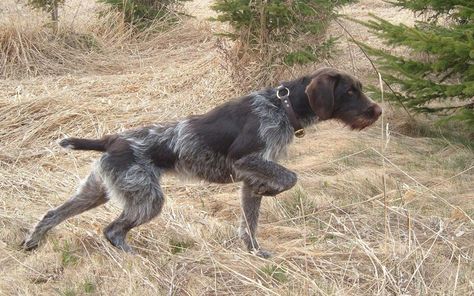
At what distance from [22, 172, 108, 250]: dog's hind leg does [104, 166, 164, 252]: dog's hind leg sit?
0.27 meters

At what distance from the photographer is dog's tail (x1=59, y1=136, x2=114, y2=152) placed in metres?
4.64

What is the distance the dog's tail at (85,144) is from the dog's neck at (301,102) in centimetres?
133

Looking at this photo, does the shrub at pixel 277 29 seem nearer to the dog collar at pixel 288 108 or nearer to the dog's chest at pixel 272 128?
the dog collar at pixel 288 108

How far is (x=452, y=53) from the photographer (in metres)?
6.58

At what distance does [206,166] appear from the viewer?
489 centimetres

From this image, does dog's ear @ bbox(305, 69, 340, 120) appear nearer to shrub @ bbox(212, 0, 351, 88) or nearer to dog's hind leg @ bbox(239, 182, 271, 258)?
dog's hind leg @ bbox(239, 182, 271, 258)

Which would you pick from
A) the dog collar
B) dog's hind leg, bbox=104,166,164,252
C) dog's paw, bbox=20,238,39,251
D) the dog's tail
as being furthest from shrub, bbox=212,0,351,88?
dog's paw, bbox=20,238,39,251

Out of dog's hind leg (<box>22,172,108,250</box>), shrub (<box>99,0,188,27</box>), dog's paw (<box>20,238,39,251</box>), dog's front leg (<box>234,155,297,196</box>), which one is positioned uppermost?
dog's front leg (<box>234,155,297,196</box>)

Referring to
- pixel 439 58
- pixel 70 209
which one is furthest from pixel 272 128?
pixel 439 58

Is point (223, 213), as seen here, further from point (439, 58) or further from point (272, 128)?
point (439, 58)

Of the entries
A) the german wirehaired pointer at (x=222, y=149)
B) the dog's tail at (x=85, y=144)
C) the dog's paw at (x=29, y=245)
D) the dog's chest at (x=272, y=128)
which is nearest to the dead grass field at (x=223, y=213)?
the dog's paw at (x=29, y=245)

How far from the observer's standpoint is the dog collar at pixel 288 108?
490 cm

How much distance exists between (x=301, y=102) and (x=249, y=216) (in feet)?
2.98

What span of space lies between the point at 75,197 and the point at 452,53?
151 inches
